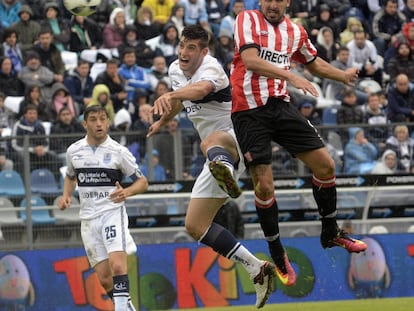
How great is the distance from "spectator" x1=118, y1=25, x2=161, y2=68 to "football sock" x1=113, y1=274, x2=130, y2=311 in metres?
9.61

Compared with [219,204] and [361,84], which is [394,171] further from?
[219,204]

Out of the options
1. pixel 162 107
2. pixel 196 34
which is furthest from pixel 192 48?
pixel 162 107

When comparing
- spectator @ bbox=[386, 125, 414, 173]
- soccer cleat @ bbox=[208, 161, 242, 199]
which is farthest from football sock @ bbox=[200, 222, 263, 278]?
spectator @ bbox=[386, 125, 414, 173]

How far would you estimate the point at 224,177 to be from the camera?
461 inches

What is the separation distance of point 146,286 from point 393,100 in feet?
20.7

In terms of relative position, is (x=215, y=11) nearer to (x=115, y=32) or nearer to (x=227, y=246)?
(x=115, y=32)

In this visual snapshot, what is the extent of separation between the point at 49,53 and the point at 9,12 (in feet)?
5.07

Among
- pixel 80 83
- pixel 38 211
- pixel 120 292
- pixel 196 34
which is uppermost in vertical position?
pixel 196 34

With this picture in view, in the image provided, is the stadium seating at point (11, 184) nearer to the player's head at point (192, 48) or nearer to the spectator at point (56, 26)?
the spectator at point (56, 26)

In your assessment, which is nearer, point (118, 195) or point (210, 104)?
point (210, 104)

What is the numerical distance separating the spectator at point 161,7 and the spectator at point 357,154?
6.67 m

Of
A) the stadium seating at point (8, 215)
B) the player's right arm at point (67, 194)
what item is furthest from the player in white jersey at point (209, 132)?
the stadium seating at point (8, 215)

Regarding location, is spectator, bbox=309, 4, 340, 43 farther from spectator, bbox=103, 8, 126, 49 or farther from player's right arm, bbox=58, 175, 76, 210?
player's right arm, bbox=58, 175, 76, 210

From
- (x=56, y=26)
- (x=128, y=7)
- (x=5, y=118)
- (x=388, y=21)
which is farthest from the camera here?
(x=388, y=21)
